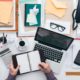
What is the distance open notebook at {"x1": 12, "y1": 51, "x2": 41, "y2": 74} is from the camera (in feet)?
5.19

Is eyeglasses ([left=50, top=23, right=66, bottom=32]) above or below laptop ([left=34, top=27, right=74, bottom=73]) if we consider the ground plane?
above

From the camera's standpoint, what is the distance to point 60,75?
1.61m

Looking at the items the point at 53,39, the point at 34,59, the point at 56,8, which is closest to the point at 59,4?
the point at 56,8

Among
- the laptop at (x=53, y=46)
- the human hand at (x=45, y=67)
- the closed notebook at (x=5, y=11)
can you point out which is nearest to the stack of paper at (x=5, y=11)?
the closed notebook at (x=5, y=11)

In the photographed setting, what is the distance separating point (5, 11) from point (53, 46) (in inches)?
11.4

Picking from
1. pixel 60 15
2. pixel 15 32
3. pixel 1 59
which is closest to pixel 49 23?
pixel 60 15

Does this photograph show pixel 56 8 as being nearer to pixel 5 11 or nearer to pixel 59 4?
pixel 59 4

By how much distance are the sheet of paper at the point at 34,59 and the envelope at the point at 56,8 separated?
0.21 m

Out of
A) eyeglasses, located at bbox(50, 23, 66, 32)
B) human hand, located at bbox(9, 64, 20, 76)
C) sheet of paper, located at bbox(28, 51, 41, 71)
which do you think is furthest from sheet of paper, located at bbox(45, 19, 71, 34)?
human hand, located at bbox(9, 64, 20, 76)

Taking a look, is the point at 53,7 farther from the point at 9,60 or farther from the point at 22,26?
the point at 9,60

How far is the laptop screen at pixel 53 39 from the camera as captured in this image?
1.58 m

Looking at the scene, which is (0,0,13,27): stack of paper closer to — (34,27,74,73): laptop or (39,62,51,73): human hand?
(34,27,74,73): laptop

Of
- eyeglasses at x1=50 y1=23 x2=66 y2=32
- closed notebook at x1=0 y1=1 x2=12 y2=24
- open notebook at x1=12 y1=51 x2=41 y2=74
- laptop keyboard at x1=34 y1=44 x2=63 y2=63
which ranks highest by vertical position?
closed notebook at x1=0 y1=1 x2=12 y2=24

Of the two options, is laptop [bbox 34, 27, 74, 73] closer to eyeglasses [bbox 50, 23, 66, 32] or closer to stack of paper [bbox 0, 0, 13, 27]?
eyeglasses [bbox 50, 23, 66, 32]
